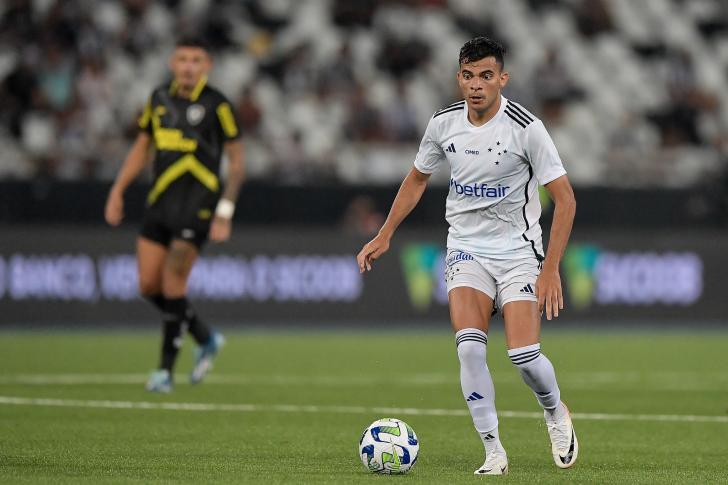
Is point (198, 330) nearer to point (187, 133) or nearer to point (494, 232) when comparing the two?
point (187, 133)

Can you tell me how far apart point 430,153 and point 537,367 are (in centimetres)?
125

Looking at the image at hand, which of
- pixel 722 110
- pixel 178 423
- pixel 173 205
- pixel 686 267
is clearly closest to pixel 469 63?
pixel 178 423

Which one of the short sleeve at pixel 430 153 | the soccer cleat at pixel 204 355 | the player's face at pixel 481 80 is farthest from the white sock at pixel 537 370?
the soccer cleat at pixel 204 355

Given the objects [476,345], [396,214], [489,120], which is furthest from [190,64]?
[476,345]

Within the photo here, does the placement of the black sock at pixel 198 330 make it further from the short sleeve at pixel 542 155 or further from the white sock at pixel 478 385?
the short sleeve at pixel 542 155

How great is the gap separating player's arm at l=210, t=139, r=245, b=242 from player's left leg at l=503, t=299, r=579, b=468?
4653 mm

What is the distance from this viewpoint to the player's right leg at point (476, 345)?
23.2 feet

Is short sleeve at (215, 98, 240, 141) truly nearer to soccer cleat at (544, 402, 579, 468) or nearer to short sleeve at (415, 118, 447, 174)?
short sleeve at (415, 118, 447, 174)

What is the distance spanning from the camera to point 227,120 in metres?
11.4

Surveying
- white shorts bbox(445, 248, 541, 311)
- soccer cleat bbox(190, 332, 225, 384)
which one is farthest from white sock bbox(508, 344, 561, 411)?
soccer cleat bbox(190, 332, 225, 384)

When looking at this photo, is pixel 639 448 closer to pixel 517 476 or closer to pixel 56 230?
pixel 517 476

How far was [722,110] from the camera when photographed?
24422 millimetres

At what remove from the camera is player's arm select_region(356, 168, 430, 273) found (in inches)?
296

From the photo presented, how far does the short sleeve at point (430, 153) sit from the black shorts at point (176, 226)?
4.09 metres
